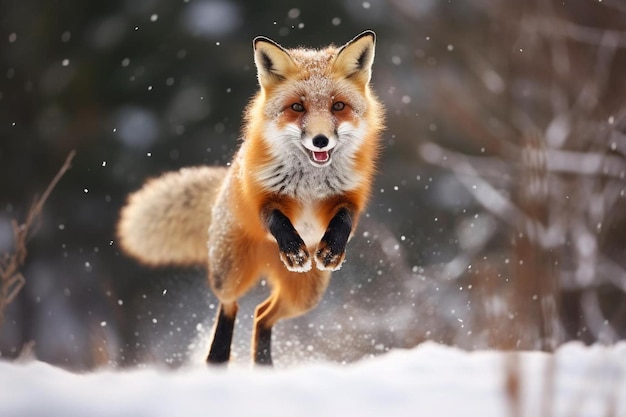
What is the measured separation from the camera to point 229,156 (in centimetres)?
777

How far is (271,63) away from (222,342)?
1881mm

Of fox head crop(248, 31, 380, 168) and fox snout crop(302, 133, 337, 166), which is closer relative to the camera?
fox snout crop(302, 133, 337, 166)

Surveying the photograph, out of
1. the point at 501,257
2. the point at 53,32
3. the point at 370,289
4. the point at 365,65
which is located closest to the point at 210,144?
the point at 53,32

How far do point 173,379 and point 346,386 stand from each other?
77 cm

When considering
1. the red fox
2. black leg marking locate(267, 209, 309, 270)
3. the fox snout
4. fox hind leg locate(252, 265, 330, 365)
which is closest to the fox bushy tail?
the red fox

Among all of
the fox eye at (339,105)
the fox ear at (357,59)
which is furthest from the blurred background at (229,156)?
the fox eye at (339,105)

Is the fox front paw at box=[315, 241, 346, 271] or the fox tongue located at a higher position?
the fox tongue

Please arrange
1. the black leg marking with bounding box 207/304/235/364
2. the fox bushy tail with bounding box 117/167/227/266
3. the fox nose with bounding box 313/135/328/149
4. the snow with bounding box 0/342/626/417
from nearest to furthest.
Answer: the snow with bounding box 0/342/626/417 < the fox nose with bounding box 313/135/328/149 < the black leg marking with bounding box 207/304/235/364 < the fox bushy tail with bounding box 117/167/227/266

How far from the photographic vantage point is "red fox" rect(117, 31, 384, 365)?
355 centimetres

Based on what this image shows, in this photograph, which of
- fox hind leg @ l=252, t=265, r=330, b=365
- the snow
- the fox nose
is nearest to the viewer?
the snow

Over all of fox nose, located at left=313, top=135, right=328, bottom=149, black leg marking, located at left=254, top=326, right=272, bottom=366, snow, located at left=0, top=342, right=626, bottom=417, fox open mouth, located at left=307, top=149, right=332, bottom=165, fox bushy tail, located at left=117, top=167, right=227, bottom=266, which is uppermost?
fox nose, located at left=313, top=135, right=328, bottom=149

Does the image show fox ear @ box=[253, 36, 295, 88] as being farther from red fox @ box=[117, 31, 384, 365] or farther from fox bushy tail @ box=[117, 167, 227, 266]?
fox bushy tail @ box=[117, 167, 227, 266]

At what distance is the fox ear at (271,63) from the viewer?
3.58 meters

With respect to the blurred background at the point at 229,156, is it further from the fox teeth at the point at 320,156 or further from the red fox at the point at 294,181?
the fox teeth at the point at 320,156
